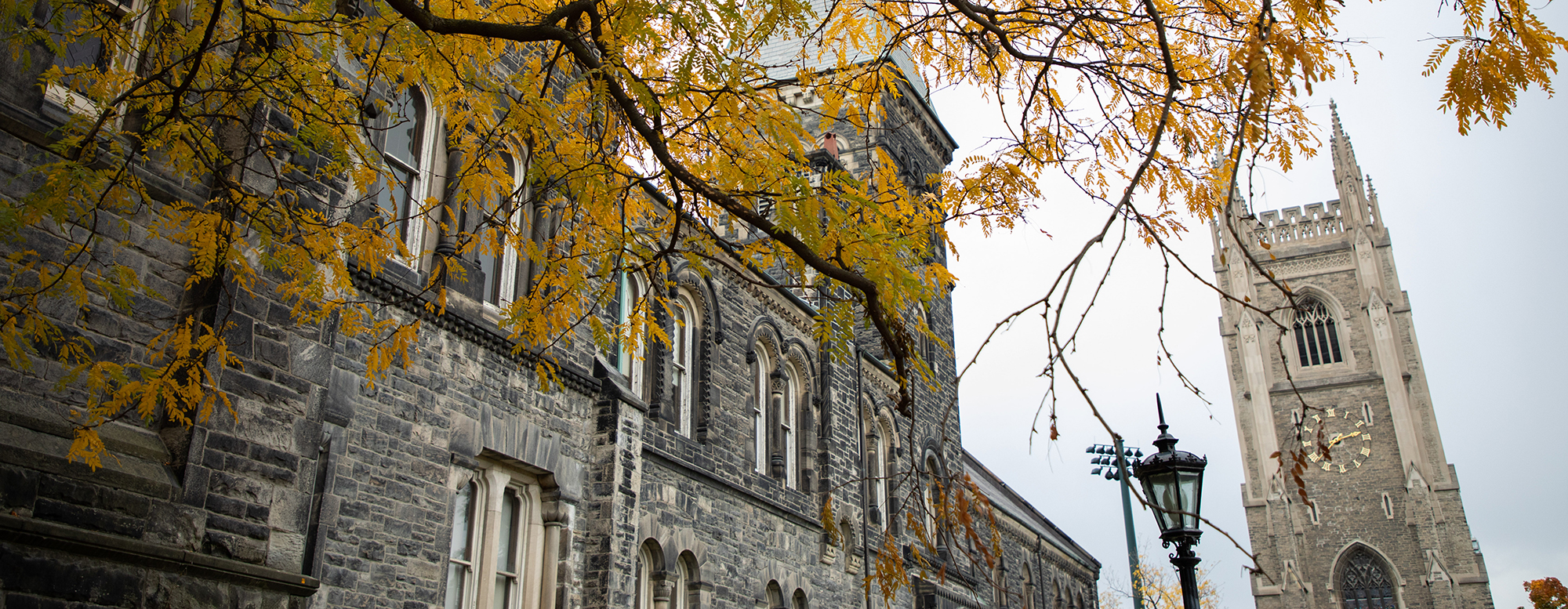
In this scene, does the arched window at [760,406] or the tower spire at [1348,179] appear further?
the tower spire at [1348,179]

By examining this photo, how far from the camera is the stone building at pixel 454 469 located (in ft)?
19.9

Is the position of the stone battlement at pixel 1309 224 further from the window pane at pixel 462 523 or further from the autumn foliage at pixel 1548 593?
the window pane at pixel 462 523

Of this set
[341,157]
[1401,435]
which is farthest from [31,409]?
[1401,435]

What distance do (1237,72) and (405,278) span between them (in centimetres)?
794

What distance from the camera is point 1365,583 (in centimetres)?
5353

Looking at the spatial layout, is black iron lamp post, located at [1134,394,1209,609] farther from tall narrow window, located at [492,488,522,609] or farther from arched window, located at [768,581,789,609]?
arched window, located at [768,581,789,609]

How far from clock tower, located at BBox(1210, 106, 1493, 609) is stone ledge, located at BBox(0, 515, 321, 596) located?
49346 millimetres

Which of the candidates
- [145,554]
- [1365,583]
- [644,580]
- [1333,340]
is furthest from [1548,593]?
[145,554]

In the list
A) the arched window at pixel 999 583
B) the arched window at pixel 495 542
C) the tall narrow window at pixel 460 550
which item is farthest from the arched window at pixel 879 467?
the tall narrow window at pixel 460 550

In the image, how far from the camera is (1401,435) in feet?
184

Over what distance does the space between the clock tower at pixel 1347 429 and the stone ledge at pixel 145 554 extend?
49346 millimetres

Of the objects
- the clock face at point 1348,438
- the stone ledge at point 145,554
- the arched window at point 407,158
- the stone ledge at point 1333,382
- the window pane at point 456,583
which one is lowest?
the stone ledge at point 145,554

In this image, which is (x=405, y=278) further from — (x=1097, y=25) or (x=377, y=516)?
(x=1097, y=25)

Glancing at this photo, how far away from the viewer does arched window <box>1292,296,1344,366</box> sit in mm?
59906
